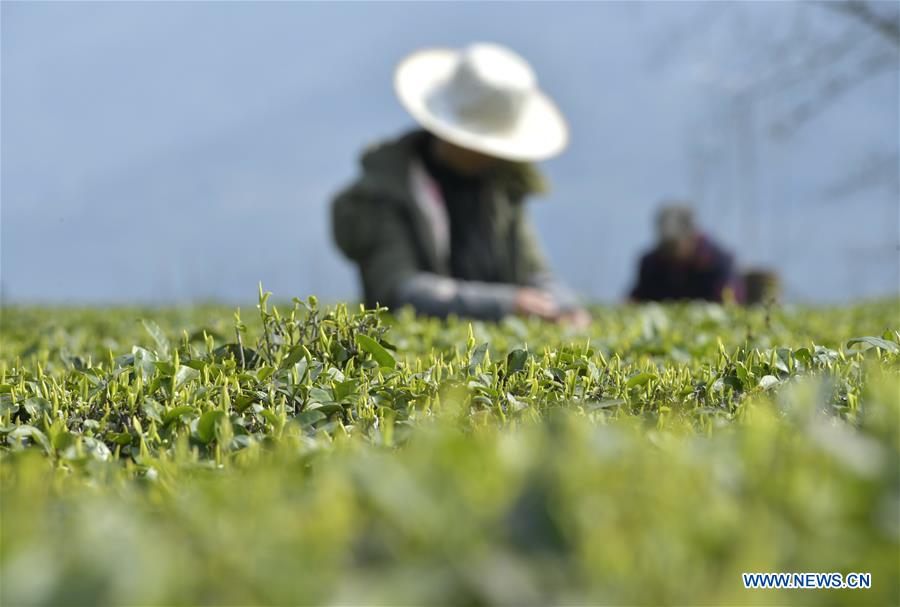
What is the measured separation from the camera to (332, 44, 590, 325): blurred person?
6.24 metres

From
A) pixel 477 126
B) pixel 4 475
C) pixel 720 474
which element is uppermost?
pixel 477 126

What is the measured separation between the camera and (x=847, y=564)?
0.96 metres

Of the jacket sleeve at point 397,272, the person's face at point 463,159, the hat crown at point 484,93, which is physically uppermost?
the hat crown at point 484,93

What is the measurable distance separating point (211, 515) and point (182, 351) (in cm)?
180

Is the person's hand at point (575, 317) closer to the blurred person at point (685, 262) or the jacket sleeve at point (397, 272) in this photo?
the jacket sleeve at point (397, 272)

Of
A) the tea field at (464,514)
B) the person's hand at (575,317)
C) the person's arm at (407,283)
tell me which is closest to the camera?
the tea field at (464,514)

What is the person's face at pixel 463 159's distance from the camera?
6855 mm

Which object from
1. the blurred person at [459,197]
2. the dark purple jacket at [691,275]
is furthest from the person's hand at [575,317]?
the dark purple jacket at [691,275]

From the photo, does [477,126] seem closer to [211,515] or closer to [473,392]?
[473,392]

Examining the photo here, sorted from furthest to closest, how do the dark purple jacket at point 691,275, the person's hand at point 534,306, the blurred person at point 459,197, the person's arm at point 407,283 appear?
the dark purple jacket at point 691,275, the blurred person at point 459,197, the person's arm at point 407,283, the person's hand at point 534,306

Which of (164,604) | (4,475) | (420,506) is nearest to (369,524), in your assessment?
(420,506)

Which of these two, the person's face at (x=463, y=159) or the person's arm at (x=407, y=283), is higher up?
the person's face at (x=463, y=159)

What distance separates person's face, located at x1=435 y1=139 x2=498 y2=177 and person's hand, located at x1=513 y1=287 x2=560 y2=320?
130 centimetres

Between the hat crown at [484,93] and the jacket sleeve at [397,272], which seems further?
the hat crown at [484,93]
